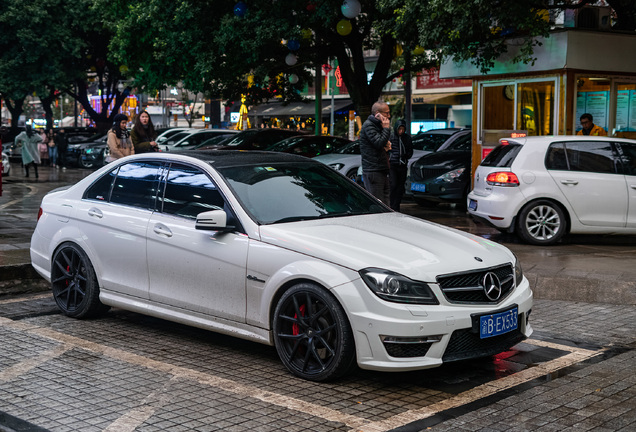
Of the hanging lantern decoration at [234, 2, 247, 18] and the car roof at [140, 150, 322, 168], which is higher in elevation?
the hanging lantern decoration at [234, 2, 247, 18]

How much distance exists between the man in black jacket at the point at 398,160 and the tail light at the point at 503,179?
2273mm

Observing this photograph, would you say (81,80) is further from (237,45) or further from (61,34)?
(237,45)

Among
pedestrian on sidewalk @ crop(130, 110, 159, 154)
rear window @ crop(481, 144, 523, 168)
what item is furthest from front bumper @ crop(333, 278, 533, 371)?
pedestrian on sidewalk @ crop(130, 110, 159, 154)

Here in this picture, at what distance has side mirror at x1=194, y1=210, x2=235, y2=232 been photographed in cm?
577

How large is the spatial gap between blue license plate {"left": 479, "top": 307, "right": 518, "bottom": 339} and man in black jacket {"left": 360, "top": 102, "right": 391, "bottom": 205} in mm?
5071

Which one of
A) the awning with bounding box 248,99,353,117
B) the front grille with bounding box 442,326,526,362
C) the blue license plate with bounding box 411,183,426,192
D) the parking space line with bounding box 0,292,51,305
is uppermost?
the awning with bounding box 248,99,353,117

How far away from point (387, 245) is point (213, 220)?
1.25m

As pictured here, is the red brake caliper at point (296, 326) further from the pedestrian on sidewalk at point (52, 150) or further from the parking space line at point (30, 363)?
the pedestrian on sidewalk at point (52, 150)

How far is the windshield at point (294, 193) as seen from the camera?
5961 millimetres

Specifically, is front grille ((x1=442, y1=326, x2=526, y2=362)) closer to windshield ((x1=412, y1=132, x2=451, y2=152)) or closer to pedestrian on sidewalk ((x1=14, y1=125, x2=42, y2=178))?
windshield ((x1=412, y1=132, x2=451, y2=152))

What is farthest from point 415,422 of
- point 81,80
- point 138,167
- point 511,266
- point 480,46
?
point 81,80

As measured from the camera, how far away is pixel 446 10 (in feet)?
40.9

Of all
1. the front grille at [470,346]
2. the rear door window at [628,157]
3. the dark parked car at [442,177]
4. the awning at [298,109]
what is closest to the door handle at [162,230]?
the front grille at [470,346]

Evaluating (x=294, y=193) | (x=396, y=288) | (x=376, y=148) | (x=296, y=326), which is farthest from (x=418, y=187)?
(x=396, y=288)
